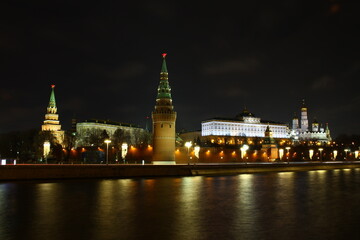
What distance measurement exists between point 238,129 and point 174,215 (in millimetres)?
154338

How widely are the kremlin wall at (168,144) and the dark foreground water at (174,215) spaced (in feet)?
72.8

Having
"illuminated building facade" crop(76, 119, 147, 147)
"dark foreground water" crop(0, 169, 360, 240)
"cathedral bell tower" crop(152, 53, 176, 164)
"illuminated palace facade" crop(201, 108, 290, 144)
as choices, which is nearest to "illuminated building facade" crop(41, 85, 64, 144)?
"illuminated building facade" crop(76, 119, 147, 147)

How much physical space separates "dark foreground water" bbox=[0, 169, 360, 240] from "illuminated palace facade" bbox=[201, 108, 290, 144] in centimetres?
12339

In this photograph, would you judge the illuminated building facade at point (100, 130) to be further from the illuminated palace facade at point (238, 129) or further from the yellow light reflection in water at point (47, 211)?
the yellow light reflection in water at point (47, 211)

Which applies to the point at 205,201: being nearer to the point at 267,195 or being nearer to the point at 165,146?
the point at 267,195

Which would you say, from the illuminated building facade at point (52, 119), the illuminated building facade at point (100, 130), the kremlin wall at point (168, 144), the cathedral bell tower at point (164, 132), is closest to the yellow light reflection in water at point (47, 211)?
the kremlin wall at point (168, 144)

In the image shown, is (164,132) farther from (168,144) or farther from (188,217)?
(188,217)

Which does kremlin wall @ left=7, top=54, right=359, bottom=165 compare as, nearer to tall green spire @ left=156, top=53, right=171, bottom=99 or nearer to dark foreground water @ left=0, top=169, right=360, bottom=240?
tall green spire @ left=156, top=53, right=171, bottom=99

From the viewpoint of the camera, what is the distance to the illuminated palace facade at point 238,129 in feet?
516

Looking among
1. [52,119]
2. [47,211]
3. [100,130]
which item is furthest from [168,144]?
[100,130]

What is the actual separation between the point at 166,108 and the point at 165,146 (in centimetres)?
600

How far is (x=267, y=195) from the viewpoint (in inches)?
1075

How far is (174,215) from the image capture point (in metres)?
18.3

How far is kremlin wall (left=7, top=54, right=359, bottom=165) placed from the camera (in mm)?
60531
